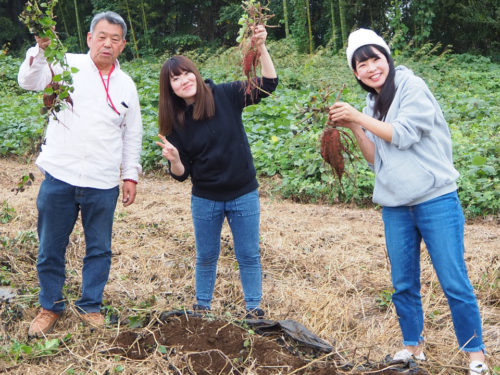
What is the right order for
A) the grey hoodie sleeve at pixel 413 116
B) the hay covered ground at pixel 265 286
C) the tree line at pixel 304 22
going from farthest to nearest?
the tree line at pixel 304 22 < the hay covered ground at pixel 265 286 < the grey hoodie sleeve at pixel 413 116

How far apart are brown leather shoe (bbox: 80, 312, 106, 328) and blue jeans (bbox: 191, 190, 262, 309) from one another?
56cm

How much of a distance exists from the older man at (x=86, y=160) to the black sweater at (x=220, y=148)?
1.20 feet

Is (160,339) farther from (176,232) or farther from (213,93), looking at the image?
(176,232)

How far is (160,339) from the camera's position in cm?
257

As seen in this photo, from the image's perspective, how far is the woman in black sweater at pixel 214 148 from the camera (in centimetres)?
289

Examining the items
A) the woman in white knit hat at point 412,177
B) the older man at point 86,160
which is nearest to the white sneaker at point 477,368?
the woman in white knit hat at point 412,177

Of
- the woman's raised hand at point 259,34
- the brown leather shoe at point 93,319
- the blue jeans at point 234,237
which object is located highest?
the woman's raised hand at point 259,34

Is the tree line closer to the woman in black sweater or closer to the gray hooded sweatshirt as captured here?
the woman in black sweater

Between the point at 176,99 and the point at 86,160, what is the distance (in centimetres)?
59

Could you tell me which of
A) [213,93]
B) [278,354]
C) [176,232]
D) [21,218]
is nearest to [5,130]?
[21,218]

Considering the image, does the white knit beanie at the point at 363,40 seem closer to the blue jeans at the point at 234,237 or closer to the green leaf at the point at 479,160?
the blue jeans at the point at 234,237

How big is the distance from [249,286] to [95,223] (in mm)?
941

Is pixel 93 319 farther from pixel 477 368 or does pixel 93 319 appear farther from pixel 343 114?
pixel 477 368

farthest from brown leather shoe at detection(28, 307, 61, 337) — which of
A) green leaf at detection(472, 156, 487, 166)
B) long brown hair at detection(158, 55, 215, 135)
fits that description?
green leaf at detection(472, 156, 487, 166)
